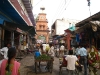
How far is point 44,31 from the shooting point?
63719 mm

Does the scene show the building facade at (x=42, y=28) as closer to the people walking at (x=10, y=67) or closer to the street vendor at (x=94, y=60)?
the street vendor at (x=94, y=60)

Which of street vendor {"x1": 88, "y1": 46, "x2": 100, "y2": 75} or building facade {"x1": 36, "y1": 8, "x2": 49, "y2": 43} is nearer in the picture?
street vendor {"x1": 88, "y1": 46, "x2": 100, "y2": 75}

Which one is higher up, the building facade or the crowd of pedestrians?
the building facade

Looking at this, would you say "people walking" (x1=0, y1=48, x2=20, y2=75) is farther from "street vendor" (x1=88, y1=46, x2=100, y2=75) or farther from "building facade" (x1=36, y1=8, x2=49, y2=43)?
"building facade" (x1=36, y1=8, x2=49, y2=43)

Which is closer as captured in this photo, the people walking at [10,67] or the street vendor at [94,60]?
the people walking at [10,67]

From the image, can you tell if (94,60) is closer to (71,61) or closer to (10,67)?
(71,61)

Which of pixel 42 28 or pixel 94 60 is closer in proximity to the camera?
pixel 94 60

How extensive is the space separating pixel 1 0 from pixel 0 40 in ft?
10.6

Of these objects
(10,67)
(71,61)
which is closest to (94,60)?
(71,61)

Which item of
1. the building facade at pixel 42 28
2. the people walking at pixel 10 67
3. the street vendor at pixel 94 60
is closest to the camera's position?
the people walking at pixel 10 67

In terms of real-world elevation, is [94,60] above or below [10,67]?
below

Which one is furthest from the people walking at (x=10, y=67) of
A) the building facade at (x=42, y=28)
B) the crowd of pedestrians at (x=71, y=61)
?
the building facade at (x=42, y=28)

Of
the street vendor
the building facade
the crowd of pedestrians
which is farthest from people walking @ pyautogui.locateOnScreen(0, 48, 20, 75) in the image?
the building facade

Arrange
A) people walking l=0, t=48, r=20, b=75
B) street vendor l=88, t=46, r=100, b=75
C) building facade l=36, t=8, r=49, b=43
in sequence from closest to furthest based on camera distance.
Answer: people walking l=0, t=48, r=20, b=75
street vendor l=88, t=46, r=100, b=75
building facade l=36, t=8, r=49, b=43
